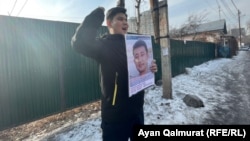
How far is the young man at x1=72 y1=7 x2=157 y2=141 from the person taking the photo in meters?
1.82

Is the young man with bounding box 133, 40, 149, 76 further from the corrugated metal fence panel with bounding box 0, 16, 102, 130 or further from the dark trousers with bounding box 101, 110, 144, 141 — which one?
the corrugated metal fence panel with bounding box 0, 16, 102, 130

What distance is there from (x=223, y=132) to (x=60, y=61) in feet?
11.4

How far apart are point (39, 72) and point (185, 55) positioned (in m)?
9.35

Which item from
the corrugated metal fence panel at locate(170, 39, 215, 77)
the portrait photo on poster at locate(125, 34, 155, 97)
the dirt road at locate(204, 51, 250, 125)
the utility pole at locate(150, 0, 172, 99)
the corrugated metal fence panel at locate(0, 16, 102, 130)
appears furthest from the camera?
the corrugated metal fence panel at locate(170, 39, 215, 77)

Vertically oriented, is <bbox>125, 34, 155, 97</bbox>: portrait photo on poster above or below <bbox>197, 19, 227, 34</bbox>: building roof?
below

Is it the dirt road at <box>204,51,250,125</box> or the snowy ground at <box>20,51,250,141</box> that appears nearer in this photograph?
the snowy ground at <box>20,51,250,141</box>

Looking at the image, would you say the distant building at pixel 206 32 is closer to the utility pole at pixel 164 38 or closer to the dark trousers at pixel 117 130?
the utility pole at pixel 164 38

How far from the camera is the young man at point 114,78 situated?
5.96 feet

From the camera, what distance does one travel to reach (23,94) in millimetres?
4059

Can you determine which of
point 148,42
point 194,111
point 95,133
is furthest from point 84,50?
point 194,111

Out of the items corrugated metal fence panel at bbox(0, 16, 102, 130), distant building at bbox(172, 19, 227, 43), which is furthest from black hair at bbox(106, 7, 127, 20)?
distant building at bbox(172, 19, 227, 43)

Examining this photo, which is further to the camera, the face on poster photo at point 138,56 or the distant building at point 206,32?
the distant building at point 206,32

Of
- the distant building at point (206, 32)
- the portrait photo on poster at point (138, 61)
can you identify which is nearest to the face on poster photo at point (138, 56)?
the portrait photo on poster at point (138, 61)

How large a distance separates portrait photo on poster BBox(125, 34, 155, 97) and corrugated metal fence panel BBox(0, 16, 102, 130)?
2.85 meters
